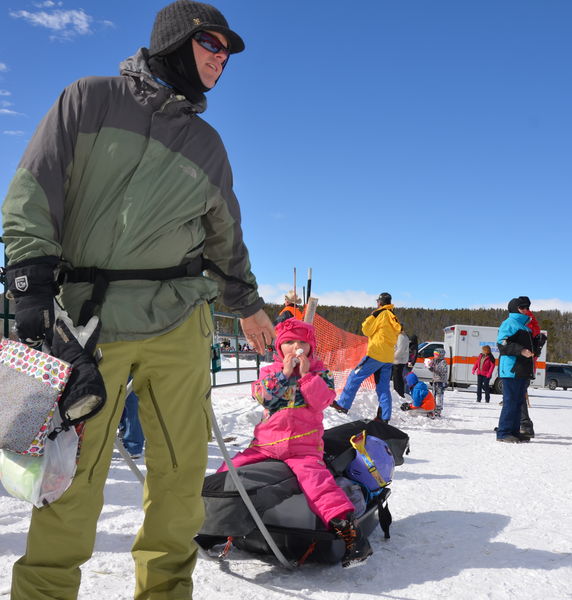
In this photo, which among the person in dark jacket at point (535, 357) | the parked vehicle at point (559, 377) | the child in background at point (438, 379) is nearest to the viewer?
the person in dark jacket at point (535, 357)

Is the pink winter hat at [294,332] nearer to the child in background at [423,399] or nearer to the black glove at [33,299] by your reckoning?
the black glove at [33,299]

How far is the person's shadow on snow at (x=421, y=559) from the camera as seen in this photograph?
2.64m

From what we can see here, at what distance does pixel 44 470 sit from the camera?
159 cm

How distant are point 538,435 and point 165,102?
821cm

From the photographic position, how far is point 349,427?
3.69 m

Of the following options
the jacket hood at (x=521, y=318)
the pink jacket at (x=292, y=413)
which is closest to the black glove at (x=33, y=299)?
the pink jacket at (x=292, y=413)

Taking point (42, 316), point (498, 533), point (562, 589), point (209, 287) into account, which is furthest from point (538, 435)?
point (42, 316)

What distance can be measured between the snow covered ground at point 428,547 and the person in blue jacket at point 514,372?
1844 mm

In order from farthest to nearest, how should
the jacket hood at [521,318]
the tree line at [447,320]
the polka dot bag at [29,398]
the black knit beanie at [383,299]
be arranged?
the tree line at [447,320] < the black knit beanie at [383,299] < the jacket hood at [521,318] < the polka dot bag at [29,398]

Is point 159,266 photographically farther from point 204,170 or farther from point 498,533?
point 498,533

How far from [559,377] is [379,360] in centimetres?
2086

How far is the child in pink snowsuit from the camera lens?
296 cm

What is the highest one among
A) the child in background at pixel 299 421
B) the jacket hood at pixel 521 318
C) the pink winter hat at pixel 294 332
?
the jacket hood at pixel 521 318

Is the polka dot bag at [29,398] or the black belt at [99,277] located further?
the black belt at [99,277]
